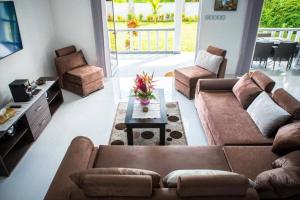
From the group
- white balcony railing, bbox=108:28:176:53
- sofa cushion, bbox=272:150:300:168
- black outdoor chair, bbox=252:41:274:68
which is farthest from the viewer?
white balcony railing, bbox=108:28:176:53

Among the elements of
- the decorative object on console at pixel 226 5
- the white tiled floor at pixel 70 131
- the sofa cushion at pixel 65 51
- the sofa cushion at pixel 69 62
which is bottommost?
the white tiled floor at pixel 70 131

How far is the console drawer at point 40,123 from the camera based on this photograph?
304cm

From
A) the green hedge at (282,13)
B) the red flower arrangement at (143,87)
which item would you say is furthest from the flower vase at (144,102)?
the green hedge at (282,13)

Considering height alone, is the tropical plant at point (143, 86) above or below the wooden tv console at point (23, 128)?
above

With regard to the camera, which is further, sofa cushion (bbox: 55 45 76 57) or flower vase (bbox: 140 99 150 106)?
sofa cushion (bbox: 55 45 76 57)

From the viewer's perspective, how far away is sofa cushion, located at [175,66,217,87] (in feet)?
12.8

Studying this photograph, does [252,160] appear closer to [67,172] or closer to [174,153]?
[174,153]

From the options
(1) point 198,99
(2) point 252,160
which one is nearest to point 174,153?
(2) point 252,160

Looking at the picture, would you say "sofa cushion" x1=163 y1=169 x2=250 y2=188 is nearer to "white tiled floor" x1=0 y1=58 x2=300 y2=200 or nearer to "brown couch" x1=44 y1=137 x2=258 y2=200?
"brown couch" x1=44 y1=137 x2=258 y2=200

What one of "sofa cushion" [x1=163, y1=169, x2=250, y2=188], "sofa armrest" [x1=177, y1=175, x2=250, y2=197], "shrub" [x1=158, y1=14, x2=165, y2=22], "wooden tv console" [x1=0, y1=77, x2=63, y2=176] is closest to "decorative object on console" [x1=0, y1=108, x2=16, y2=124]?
"wooden tv console" [x1=0, y1=77, x2=63, y2=176]

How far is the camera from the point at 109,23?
5051 millimetres

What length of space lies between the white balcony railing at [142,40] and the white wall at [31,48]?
2493 millimetres

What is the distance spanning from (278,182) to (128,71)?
440cm

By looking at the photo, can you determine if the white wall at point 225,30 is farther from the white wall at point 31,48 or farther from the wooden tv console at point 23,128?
the wooden tv console at point 23,128
